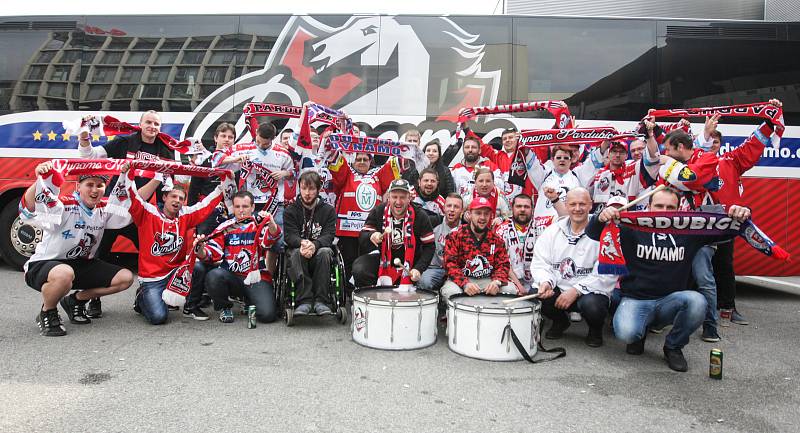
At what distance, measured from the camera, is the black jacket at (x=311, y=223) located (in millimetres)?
5203

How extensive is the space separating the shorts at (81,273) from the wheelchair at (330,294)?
159 cm

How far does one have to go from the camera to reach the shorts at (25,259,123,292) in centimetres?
461

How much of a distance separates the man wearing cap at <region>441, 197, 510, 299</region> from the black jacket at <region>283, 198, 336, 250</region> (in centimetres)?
125

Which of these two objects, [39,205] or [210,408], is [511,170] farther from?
[39,205]

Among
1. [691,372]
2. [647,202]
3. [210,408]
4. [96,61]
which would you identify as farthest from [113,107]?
[691,372]

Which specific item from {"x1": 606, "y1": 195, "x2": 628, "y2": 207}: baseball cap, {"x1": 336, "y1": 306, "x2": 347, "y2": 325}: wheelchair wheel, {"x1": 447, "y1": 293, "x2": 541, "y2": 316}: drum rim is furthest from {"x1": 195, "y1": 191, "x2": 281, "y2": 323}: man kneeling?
{"x1": 606, "y1": 195, "x2": 628, "y2": 207}: baseball cap

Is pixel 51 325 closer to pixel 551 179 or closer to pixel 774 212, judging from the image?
pixel 551 179

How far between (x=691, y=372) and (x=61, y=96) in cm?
841

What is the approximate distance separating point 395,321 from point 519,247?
172 centimetres

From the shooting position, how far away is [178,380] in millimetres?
3469

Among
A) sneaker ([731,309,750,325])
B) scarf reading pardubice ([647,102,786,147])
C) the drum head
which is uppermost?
scarf reading pardubice ([647,102,786,147])

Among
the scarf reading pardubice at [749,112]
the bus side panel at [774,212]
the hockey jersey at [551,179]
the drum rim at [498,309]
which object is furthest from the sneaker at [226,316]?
the bus side panel at [774,212]

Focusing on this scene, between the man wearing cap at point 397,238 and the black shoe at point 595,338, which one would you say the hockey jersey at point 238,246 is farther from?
the black shoe at point 595,338

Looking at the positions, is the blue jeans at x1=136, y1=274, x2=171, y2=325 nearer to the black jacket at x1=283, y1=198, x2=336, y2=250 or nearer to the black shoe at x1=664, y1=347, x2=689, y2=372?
the black jacket at x1=283, y1=198, x2=336, y2=250
